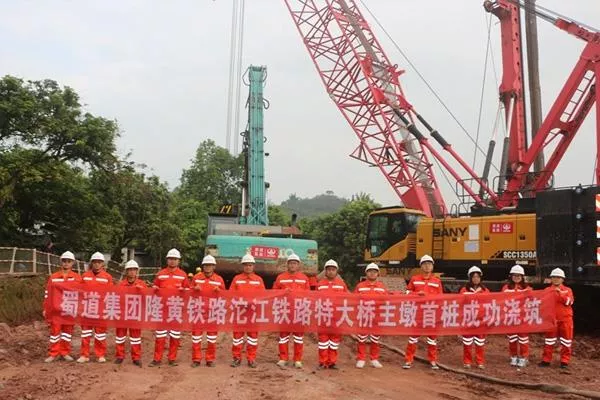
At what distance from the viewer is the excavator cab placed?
1797 cm

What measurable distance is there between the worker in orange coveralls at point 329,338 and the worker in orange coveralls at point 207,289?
163cm

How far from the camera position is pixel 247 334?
9.63 metres

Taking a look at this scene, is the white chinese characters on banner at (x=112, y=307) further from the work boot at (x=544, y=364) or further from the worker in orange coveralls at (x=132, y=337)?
the work boot at (x=544, y=364)

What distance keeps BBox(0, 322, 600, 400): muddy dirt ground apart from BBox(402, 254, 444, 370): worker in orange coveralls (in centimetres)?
21

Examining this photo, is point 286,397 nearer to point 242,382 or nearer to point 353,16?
point 242,382

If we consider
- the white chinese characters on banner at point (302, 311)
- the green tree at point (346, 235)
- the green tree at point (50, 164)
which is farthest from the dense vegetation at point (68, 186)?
the white chinese characters on banner at point (302, 311)

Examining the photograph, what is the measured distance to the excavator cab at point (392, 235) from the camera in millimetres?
17969

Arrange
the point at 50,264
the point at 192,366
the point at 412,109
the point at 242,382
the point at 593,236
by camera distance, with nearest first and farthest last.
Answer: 1. the point at 242,382
2. the point at 192,366
3. the point at 593,236
4. the point at 50,264
5. the point at 412,109

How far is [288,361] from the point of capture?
9914 millimetres

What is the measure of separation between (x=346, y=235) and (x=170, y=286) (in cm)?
3073

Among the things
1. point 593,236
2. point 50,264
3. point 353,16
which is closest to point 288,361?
point 593,236

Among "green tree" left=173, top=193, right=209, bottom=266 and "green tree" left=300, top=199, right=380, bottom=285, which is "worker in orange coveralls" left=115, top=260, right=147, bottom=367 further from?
"green tree" left=173, top=193, right=209, bottom=266

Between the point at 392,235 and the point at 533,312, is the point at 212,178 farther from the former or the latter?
the point at 533,312

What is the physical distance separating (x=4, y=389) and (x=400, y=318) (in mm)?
5740
